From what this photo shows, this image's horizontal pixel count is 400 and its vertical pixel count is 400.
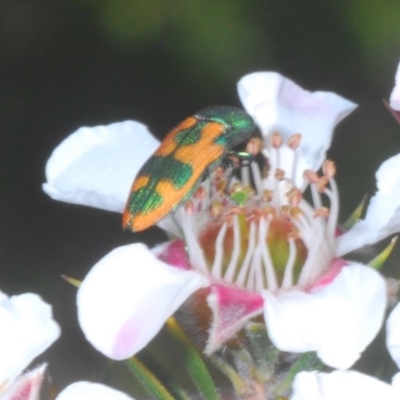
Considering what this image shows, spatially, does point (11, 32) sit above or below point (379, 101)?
above

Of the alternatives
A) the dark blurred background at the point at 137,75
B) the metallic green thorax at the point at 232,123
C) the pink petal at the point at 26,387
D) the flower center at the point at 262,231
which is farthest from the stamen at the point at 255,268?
the dark blurred background at the point at 137,75

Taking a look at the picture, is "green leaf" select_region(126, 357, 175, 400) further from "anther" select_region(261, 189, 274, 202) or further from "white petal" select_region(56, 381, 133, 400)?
"anther" select_region(261, 189, 274, 202)

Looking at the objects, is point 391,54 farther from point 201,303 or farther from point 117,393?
point 117,393

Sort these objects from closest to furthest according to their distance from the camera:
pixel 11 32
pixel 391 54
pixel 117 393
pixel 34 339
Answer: pixel 117 393 → pixel 34 339 → pixel 391 54 → pixel 11 32

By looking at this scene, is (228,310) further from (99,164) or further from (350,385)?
(99,164)

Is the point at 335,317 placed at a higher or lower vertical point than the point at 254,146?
lower

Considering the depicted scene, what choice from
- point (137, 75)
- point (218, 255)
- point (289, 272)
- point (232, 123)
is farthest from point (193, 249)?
point (137, 75)

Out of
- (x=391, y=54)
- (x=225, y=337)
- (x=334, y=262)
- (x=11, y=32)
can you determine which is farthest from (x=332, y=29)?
(x=225, y=337)
